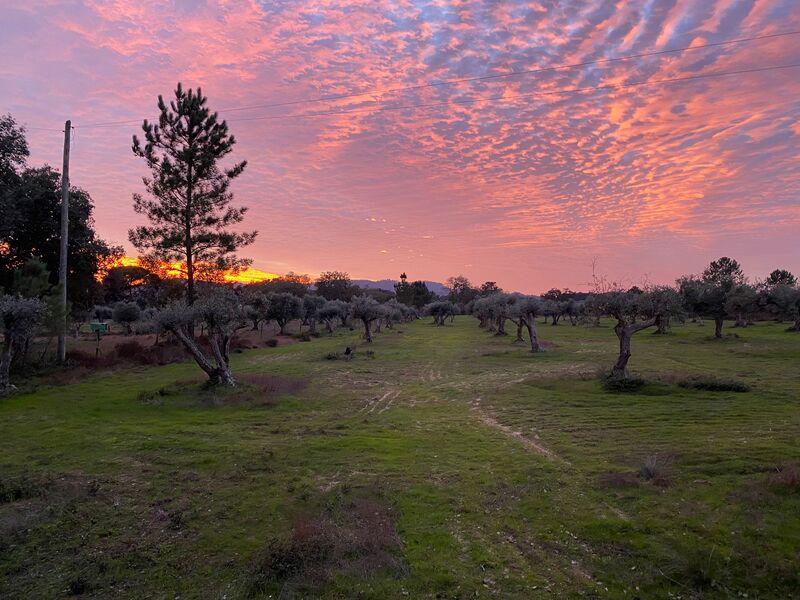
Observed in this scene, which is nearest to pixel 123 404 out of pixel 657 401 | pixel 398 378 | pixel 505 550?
pixel 398 378

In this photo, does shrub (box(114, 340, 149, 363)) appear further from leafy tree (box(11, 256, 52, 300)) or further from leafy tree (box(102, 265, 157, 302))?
leafy tree (box(102, 265, 157, 302))

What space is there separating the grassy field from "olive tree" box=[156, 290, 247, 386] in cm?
300

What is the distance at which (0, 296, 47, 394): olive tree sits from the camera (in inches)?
779

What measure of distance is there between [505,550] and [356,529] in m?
2.47

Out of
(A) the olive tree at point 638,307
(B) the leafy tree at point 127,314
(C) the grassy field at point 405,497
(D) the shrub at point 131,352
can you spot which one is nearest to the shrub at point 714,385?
(C) the grassy field at point 405,497

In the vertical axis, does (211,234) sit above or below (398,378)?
above

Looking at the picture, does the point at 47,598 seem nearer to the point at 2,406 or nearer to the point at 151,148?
the point at 2,406

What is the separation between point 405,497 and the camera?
935 cm

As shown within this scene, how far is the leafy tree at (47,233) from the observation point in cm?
3066

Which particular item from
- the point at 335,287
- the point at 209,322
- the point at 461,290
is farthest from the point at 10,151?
the point at 461,290

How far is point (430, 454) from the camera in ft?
40.3

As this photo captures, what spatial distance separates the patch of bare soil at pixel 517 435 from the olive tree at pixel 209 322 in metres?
11.7

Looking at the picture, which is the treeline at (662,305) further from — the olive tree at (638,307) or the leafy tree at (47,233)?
the leafy tree at (47,233)

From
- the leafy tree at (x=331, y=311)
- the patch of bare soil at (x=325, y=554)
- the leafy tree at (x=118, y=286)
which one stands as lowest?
the patch of bare soil at (x=325, y=554)
